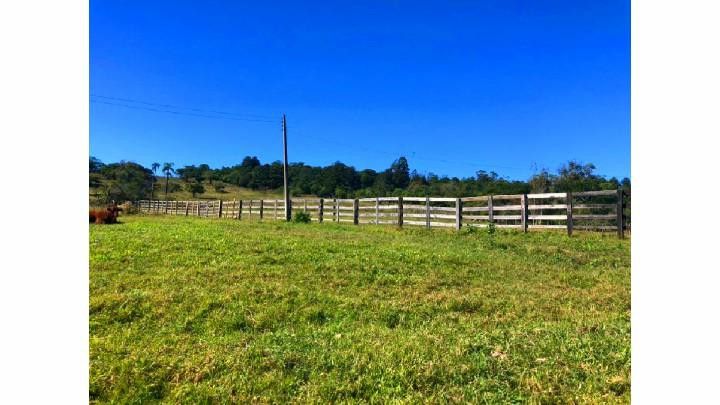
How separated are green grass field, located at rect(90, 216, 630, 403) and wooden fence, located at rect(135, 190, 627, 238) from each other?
4.12m

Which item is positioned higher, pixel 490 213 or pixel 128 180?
pixel 128 180

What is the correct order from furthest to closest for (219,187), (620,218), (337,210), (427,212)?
(219,187), (337,210), (427,212), (620,218)

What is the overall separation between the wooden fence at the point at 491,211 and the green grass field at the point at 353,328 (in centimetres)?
412

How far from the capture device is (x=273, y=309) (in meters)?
3.79

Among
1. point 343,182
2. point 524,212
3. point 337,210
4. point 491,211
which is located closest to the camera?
point 524,212

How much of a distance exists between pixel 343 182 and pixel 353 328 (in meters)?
38.9

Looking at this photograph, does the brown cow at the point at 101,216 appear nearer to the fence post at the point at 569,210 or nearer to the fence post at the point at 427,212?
the fence post at the point at 427,212

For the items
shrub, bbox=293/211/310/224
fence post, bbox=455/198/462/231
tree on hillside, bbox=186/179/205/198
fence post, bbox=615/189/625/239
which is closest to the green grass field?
fence post, bbox=615/189/625/239

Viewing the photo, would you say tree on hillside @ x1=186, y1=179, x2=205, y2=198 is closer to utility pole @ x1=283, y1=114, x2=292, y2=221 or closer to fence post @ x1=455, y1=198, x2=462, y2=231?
utility pole @ x1=283, y1=114, x2=292, y2=221

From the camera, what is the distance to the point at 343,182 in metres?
42.1

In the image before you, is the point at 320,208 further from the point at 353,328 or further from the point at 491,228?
the point at 353,328

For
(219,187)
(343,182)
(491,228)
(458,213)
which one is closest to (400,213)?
(458,213)

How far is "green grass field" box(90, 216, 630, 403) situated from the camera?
2229 millimetres
